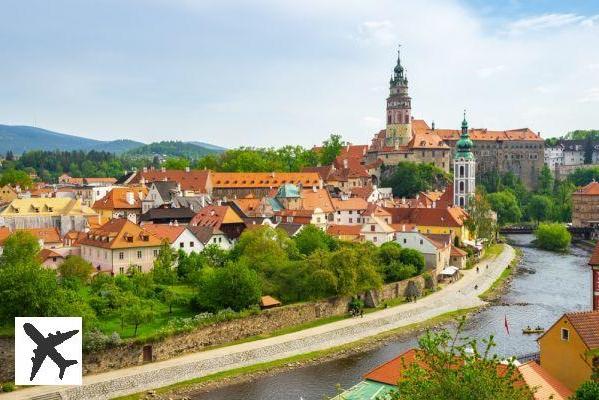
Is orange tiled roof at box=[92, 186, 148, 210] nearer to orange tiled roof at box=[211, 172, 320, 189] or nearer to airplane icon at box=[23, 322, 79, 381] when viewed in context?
orange tiled roof at box=[211, 172, 320, 189]

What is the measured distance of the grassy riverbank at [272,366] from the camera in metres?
27.1

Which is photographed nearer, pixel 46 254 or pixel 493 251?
pixel 46 254

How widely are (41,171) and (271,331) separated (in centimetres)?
15048

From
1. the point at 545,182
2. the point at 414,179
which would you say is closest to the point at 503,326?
the point at 414,179

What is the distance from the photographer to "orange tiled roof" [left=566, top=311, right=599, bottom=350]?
67.3ft

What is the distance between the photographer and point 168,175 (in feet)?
263

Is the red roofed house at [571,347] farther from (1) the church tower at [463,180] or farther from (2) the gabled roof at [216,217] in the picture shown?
(1) the church tower at [463,180]

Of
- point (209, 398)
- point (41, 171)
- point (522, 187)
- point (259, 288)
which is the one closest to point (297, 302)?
point (259, 288)

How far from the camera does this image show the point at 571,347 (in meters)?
21.0

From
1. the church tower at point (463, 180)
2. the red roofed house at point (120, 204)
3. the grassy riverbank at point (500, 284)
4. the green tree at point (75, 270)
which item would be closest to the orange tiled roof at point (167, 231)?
the green tree at point (75, 270)

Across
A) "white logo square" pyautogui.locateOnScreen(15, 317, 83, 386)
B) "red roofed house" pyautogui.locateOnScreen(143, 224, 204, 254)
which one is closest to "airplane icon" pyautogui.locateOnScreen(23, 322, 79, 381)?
"white logo square" pyautogui.locateOnScreen(15, 317, 83, 386)

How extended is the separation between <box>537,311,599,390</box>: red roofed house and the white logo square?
1467 cm

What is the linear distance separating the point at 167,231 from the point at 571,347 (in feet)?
99.1

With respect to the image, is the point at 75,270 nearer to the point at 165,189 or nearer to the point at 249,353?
the point at 249,353
